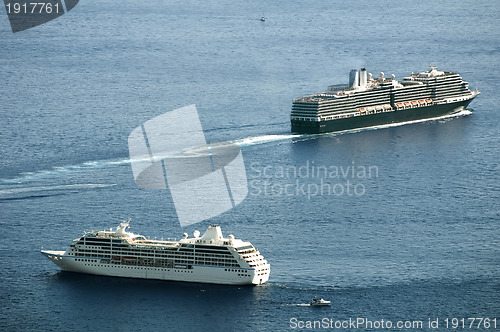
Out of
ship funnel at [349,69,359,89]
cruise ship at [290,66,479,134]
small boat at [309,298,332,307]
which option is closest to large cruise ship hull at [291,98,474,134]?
cruise ship at [290,66,479,134]

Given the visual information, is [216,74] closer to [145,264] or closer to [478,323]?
[145,264]

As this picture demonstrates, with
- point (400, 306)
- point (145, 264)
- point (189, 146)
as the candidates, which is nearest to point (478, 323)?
point (400, 306)

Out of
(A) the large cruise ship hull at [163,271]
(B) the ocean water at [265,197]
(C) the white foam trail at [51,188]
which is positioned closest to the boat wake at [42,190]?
(C) the white foam trail at [51,188]

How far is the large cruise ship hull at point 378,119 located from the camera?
146 m

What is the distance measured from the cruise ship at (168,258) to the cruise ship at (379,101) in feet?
168

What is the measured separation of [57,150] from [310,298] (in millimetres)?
48978

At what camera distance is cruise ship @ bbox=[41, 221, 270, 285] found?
307 ft

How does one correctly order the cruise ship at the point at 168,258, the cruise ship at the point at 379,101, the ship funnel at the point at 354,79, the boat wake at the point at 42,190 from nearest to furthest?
1. the cruise ship at the point at 168,258
2. the boat wake at the point at 42,190
3. the cruise ship at the point at 379,101
4. the ship funnel at the point at 354,79

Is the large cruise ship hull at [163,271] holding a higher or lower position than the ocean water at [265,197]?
higher

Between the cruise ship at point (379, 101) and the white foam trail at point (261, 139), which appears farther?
A: the cruise ship at point (379, 101)

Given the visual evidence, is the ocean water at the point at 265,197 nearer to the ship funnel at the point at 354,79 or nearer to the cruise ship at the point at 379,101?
the cruise ship at the point at 379,101

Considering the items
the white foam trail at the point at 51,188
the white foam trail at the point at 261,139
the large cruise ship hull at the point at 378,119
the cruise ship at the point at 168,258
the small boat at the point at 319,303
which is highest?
the cruise ship at the point at 168,258

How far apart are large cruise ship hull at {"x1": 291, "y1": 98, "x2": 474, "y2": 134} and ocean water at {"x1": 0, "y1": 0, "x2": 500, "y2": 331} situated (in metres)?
1.33

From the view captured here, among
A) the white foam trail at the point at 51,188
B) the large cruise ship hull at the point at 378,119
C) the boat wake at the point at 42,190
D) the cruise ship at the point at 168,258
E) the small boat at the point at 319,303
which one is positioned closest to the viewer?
the small boat at the point at 319,303
